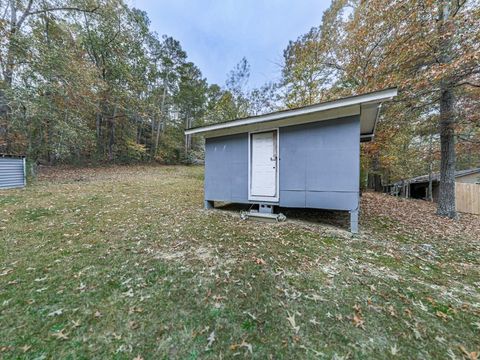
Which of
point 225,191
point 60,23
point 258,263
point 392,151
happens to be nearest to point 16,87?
point 60,23

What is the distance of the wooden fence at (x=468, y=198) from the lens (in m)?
7.73

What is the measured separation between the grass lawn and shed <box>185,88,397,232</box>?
2.56 feet

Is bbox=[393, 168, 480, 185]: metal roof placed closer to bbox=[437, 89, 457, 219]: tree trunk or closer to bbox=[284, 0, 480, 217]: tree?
bbox=[284, 0, 480, 217]: tree

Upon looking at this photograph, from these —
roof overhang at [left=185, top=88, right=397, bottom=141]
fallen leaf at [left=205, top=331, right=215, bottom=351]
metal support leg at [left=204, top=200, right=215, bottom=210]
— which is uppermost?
roof overhang at [left=185, top=88, right=397, bottom=141]

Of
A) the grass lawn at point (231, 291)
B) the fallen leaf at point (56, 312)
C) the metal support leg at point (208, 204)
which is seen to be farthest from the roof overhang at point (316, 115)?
the fallen leaf at point (56, 312)

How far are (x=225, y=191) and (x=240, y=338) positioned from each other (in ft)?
12.5

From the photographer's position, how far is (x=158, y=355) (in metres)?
1.58

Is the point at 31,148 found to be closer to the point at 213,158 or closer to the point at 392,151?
the point at 213,158

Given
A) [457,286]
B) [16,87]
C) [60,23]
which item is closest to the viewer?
[457,286]

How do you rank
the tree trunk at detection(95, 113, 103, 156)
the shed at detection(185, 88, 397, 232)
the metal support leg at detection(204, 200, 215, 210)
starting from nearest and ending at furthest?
the shed at detection(185, 88, 397, 232), the metal support leg at detection(204, 200, 215, 210), the tree trunk at detection(95, 113, 103, 156)

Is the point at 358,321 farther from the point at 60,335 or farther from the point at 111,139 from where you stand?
the point at 111,139

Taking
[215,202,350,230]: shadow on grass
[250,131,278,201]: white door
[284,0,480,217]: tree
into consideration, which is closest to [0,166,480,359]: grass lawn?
[215,202,350,230]: shadow on grass

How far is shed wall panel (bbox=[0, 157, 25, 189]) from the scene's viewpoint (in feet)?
23.0

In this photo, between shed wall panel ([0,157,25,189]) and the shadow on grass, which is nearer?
the shadow on grass
